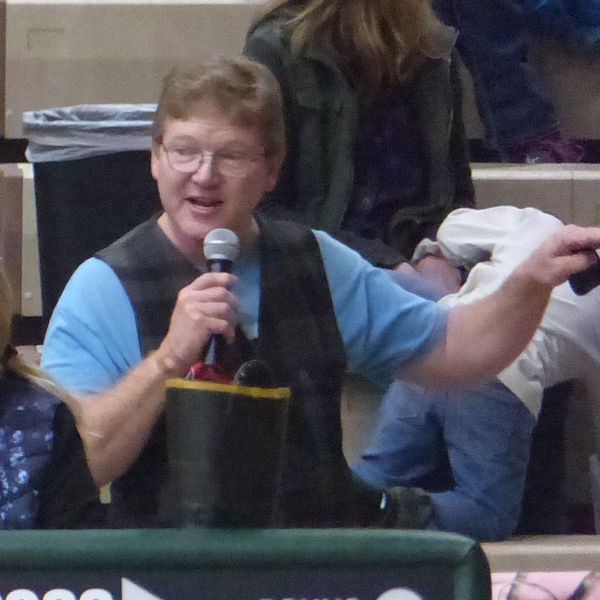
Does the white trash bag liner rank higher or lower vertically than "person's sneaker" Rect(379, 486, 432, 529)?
higher

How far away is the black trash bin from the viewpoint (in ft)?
4.11

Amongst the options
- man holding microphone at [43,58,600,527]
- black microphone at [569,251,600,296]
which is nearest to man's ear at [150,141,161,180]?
man holding microphone at [43,58,600,527]

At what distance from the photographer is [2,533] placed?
2.24 feet

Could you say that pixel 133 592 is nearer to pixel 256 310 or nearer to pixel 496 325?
pixel 256 310

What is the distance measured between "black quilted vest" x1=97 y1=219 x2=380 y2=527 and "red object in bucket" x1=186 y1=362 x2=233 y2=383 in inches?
4.6

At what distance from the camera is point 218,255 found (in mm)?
947

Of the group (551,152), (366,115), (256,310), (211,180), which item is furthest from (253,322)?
(551,152)

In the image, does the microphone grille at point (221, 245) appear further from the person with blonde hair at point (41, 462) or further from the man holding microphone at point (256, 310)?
the person with blonde hair at point (41, 462)

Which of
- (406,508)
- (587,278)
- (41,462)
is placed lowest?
(406,508)

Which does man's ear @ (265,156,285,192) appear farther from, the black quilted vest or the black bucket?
the black bucket

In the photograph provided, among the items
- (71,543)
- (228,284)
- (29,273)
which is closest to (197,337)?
(228,284)

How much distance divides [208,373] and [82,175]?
1.92ft

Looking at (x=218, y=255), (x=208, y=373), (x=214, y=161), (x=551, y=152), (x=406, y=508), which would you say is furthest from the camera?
(x=551, y=152)

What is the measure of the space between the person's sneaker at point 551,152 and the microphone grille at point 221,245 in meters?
0.59
